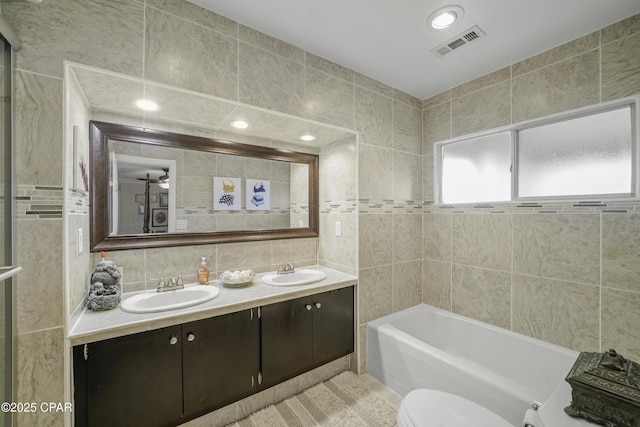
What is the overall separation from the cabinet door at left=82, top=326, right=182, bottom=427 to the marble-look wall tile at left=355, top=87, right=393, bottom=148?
6.65 feet

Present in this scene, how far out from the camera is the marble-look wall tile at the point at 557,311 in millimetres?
1780

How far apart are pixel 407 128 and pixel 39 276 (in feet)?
9.38

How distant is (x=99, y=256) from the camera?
1.71 metres

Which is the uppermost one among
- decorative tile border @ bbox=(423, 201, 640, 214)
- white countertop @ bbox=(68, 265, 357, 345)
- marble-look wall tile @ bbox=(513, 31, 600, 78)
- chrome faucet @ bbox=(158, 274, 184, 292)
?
marble-look wall tile @ bbox=(513, 31, 600, 78)

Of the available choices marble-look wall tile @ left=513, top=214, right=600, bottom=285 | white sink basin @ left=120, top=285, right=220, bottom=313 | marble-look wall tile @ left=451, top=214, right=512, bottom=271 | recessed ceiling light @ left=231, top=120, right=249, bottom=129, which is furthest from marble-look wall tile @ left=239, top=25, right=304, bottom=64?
marble-look wall tile @ left=513, top=214, right=600, bottom=285

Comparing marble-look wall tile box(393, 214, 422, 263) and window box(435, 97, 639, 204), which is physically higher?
window box(435, 97, 639, 204)

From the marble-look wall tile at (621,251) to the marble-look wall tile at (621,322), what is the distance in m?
0.06

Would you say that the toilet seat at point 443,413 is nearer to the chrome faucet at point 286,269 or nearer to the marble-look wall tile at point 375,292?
Result: the marble-look wall tile at point 375,292

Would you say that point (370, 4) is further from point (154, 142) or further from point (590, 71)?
point (154, 142)

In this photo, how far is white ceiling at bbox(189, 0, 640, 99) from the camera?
60.5 inches

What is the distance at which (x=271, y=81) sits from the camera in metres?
1.81

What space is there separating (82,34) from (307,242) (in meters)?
2.07

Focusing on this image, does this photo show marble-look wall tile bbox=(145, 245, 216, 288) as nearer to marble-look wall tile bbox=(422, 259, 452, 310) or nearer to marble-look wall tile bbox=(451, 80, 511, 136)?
marble-look wall tile bbox=(422, 259, 452, 310)

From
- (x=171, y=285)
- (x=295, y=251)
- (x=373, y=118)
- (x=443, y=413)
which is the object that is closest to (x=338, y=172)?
(x=373, y=118)
